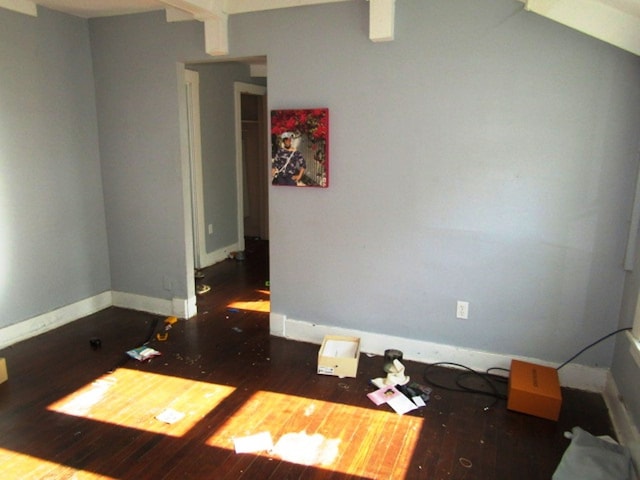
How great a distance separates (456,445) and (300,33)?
102 inches

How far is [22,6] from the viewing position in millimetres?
3158

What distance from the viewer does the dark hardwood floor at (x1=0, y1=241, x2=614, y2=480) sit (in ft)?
7.03

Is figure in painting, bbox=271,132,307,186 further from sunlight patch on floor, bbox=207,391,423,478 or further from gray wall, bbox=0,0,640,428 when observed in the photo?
sunlight patch on floor, bbox=207,391,423,478

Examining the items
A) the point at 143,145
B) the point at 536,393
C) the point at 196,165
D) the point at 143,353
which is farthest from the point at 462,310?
the point at 196,165

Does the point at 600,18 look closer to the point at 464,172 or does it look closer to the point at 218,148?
the point at 464,172

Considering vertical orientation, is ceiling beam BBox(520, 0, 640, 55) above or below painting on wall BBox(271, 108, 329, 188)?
above

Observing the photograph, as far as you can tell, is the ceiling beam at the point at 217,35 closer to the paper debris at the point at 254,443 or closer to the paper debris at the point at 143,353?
the paper debris at the point at 143,353

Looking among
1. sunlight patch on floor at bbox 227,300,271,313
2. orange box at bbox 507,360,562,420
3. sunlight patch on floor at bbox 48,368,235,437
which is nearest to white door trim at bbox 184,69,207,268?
sunlight patch on floor at bbox 227,300,271,313

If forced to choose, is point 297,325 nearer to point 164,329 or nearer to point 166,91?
point 164,329

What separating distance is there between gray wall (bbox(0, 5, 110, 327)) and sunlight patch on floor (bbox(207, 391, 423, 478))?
2.01m

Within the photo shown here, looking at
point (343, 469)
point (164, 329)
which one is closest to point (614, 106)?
point (343, 469)

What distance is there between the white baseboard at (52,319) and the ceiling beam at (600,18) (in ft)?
12.6

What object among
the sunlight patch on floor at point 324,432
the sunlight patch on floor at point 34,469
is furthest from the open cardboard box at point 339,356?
the sunlight patch on floor at point 34,469

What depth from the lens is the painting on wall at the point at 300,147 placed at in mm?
3064
